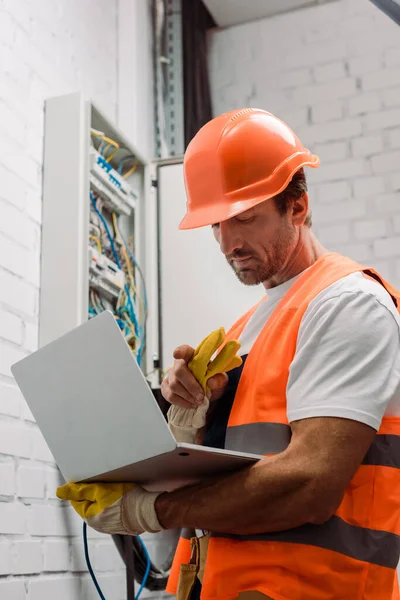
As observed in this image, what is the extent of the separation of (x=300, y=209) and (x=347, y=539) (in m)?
0.64

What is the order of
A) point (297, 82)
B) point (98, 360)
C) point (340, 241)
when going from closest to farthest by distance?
point (98, 360)
point (340, 241)
point (297, 82)

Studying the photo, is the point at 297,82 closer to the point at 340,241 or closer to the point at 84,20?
the point at 340,241

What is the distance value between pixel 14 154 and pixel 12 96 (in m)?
0.17

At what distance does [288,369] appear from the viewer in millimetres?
1206

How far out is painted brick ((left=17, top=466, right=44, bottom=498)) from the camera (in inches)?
71.7

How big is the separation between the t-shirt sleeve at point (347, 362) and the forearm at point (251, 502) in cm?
10

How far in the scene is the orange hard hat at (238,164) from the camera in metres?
1.37

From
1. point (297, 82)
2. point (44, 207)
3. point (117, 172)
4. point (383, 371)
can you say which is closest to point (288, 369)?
point (383, 371)

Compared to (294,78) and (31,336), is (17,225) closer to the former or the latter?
(31,336)

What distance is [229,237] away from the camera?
139 centimetres

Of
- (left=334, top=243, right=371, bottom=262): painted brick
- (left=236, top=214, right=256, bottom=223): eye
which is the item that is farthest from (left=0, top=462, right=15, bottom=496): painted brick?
(left=334, top=243, right=371, bottom=262): painted brick

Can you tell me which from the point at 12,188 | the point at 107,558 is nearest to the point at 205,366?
the point at 12,188

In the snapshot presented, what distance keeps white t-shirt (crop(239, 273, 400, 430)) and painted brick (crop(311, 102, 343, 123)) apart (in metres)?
2.08

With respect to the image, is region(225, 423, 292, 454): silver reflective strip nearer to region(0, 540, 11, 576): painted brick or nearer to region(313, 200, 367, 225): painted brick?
region(0, 540, 11, 576): painted brick
